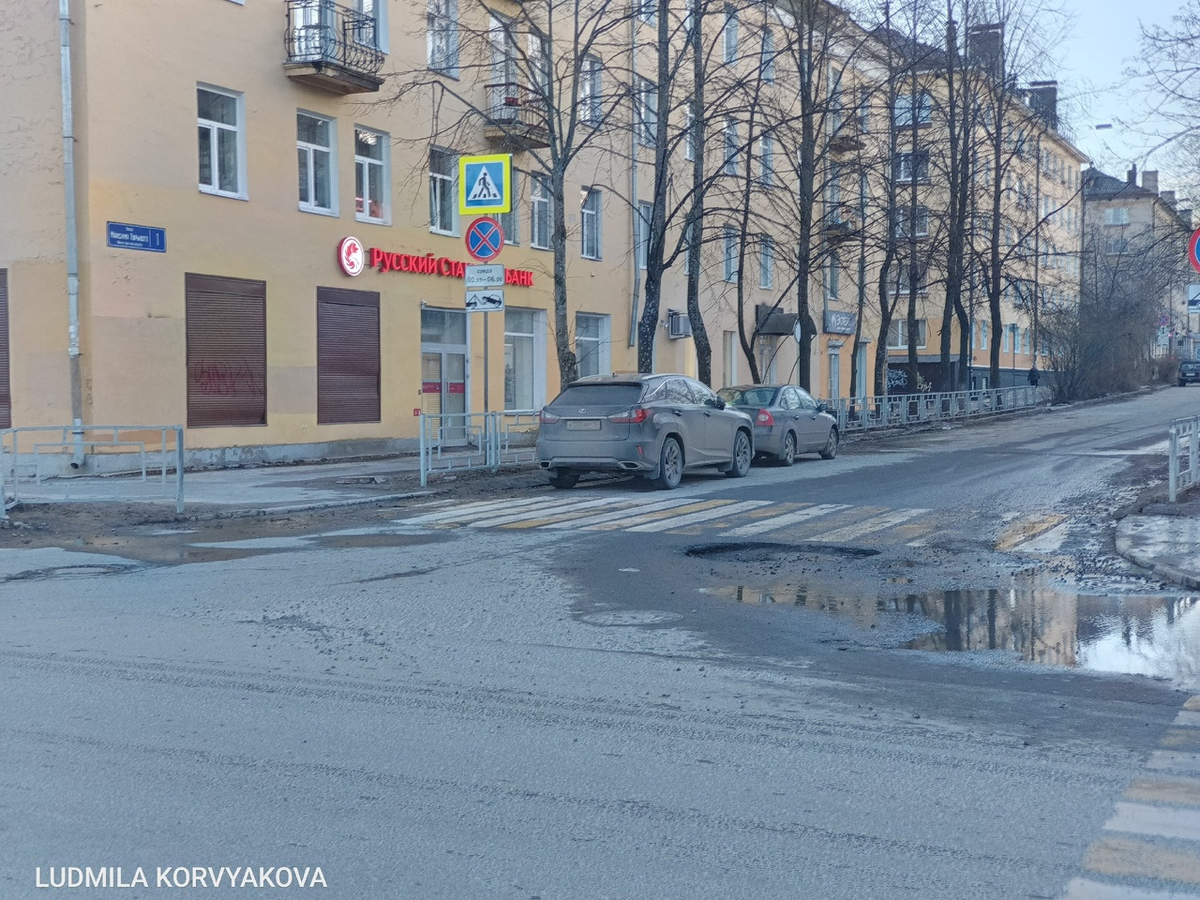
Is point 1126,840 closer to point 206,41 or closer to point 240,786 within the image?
point 240,786

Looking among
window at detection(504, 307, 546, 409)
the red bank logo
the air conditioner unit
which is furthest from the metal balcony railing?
the air conditioner unit

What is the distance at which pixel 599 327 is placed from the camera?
34.1 metres

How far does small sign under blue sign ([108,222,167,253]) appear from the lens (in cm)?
2027

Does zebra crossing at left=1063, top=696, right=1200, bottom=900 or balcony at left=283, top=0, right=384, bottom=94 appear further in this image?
balcony at left=283, top=0, right=384, bottom=94

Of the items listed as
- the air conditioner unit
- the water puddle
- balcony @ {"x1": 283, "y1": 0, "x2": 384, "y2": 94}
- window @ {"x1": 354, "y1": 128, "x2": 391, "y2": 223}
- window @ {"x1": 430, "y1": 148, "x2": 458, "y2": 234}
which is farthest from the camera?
the air conditioner unit

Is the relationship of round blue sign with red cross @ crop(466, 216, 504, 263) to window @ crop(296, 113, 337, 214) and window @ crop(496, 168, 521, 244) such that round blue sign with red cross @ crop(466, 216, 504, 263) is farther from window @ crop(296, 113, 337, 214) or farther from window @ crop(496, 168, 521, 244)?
window @ crop(496, 168, 521, 244)

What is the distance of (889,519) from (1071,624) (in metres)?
5.78

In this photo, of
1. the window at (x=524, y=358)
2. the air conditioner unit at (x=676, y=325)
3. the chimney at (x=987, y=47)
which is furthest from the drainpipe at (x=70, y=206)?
the chimney at (x=987, y=47)

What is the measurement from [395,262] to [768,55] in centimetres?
1325

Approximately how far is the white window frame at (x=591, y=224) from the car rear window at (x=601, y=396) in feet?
50.4

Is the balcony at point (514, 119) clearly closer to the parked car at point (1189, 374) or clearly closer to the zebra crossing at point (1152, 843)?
the zebra crossing at point (1152, 843)

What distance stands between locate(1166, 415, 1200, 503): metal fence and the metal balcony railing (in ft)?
52.9

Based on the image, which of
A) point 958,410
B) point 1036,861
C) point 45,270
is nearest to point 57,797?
point 1036,861

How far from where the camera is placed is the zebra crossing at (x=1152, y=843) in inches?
157
